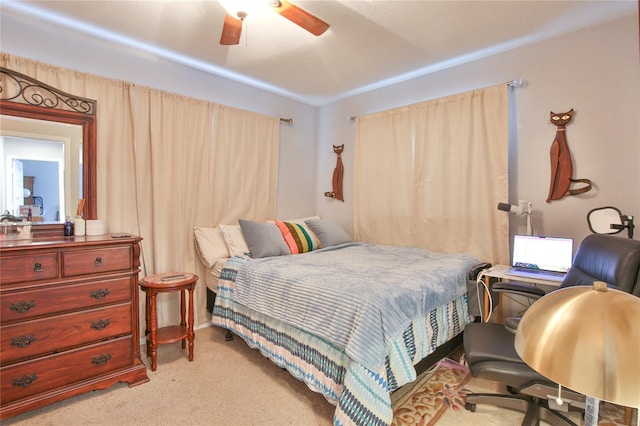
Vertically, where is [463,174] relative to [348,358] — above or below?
above

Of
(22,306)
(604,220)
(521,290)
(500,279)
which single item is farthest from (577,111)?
(22,306)

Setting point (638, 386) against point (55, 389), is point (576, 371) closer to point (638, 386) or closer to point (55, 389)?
point (638, 386)

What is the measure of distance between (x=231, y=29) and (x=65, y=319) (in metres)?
2.02

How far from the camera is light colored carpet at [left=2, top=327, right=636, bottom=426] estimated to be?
71.1 inches

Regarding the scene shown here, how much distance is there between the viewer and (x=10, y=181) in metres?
2.18

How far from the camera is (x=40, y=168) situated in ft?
7.54

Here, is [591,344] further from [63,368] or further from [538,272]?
[63,368]

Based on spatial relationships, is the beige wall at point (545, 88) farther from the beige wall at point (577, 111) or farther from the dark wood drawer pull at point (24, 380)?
the dark wood drawer pull at point (24, 380)

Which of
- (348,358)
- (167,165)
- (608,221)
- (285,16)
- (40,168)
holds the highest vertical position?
(285,16)

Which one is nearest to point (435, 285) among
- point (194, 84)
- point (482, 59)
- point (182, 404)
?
point (182, 404)

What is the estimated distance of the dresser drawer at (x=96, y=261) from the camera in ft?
6.30

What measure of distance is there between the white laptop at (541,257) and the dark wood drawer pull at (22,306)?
3.07 meters

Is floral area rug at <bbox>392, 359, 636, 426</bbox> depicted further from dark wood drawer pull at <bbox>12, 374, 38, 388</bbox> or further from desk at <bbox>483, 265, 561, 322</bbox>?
dark wood drawer pull at <bbox>12, 374, 38, 388</bbox>

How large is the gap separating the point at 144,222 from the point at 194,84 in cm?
143
